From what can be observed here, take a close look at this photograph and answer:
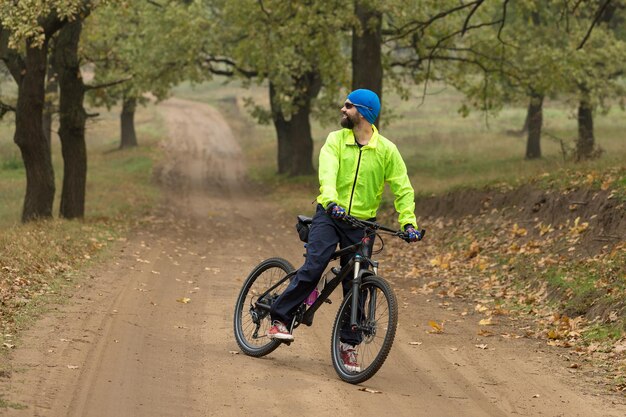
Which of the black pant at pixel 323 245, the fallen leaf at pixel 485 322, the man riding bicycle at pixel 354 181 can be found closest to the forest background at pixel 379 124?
the fallen leaf at pixel 485 322

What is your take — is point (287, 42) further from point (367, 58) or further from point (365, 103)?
point (365, 103)

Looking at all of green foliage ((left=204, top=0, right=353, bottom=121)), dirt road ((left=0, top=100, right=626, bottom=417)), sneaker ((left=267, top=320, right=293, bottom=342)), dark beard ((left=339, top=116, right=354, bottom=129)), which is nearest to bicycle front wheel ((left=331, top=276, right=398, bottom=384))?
dirt road ((left=0, top=100, right=626, bottom=417))

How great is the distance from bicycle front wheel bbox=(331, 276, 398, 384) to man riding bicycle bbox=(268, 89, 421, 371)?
15 millimetres

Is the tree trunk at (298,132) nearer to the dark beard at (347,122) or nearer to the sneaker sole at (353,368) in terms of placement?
the dark beard at (347,122)

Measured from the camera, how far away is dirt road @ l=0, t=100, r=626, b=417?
267 inches

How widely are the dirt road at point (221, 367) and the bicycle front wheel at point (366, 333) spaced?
0.15m

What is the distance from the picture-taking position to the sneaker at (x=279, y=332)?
26.9 feet

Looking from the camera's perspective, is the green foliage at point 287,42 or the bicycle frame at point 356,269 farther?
the green foliage at point 287,42

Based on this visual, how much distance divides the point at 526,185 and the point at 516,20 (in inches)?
745

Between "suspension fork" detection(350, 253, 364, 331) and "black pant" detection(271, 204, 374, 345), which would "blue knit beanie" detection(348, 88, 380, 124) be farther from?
"suspension fork" detection(350, 253, 364, 331)

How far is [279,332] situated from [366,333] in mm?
896

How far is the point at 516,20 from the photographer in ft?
114

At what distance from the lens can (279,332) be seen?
27.1 ft

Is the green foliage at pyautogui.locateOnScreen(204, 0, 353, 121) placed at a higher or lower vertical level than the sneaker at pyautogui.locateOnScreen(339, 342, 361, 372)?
higher
